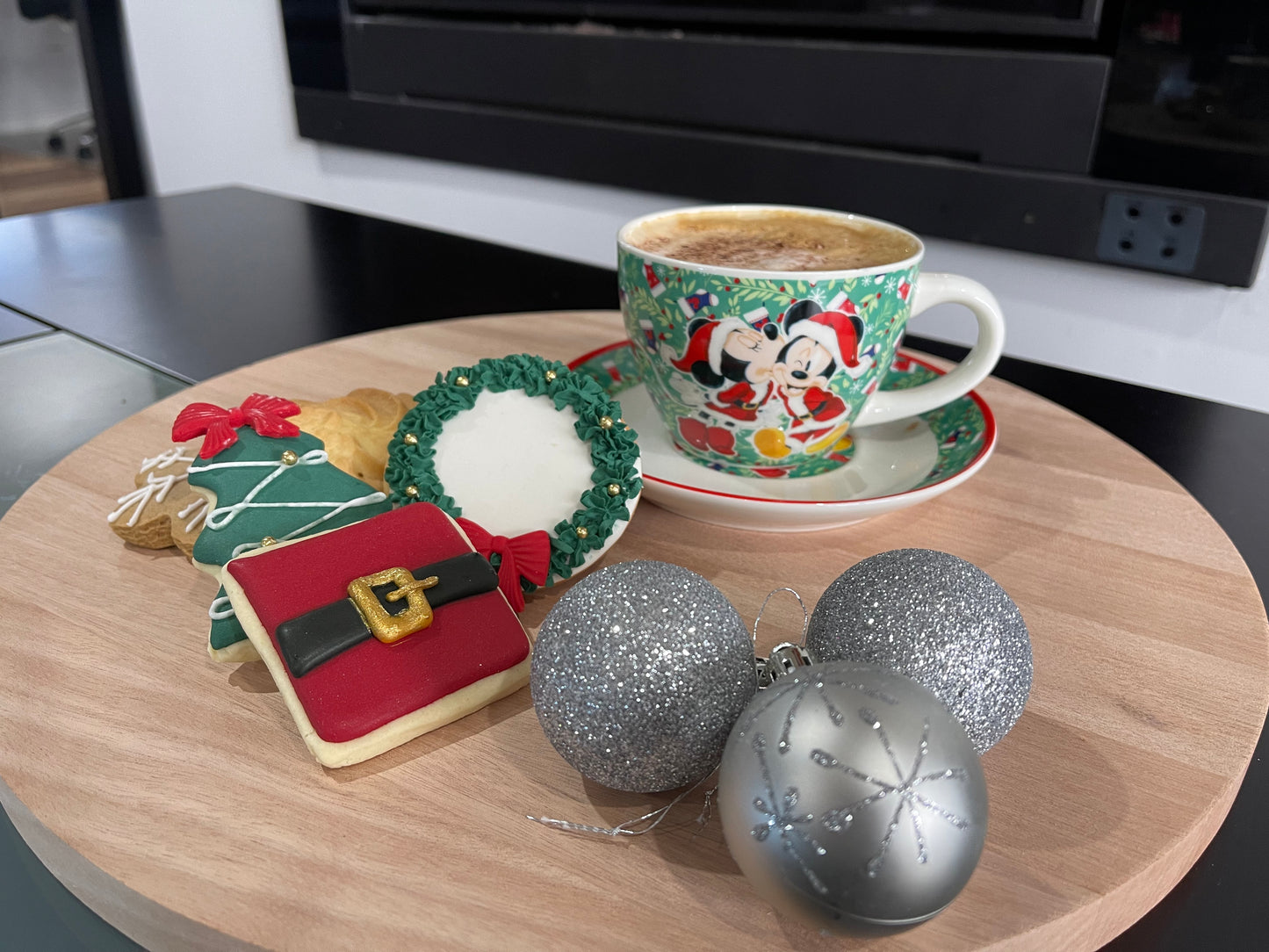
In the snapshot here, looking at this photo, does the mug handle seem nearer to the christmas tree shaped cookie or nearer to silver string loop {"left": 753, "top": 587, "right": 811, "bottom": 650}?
silver string loop {"left": 753, "top": 587, "right": 811, "bottom": 650}

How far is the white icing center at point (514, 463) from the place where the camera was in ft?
1.69

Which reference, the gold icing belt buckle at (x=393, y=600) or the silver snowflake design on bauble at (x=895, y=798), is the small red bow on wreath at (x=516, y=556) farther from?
the silver snowflake design on bauble at (x=895, y=798)

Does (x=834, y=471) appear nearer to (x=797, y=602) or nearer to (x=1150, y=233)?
(x=797, y=602)

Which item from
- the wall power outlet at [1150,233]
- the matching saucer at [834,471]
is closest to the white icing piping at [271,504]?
the matching saucer at [834,471]

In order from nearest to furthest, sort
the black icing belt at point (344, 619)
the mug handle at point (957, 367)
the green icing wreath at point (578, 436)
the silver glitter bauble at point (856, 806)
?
the silver glitter bauble at point (856, 806), the black icing belt at point (344, 619), the green icing wreath at point (578, 436), the mug handle at point (957, 367)

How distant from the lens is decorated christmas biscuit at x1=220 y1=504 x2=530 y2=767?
1.28 ft

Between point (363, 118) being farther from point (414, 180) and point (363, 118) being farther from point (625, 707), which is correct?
point (625, 707)

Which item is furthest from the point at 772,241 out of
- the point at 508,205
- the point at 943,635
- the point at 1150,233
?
the point at 508,205

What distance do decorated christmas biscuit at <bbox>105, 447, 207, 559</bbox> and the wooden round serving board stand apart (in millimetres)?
12

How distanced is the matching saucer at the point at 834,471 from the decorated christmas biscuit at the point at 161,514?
0.24 m

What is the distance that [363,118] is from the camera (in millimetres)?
2000

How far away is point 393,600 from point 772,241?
14.6 inches

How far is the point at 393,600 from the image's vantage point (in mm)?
418

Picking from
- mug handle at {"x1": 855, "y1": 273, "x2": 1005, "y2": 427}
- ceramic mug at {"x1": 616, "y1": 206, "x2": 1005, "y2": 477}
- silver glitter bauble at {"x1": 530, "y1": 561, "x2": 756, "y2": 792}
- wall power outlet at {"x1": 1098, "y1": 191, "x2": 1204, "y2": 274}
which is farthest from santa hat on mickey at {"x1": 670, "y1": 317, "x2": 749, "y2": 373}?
wall power outlet at {"x1": 1098, "y1": 191, "x2": 1204, "y2": 274}
